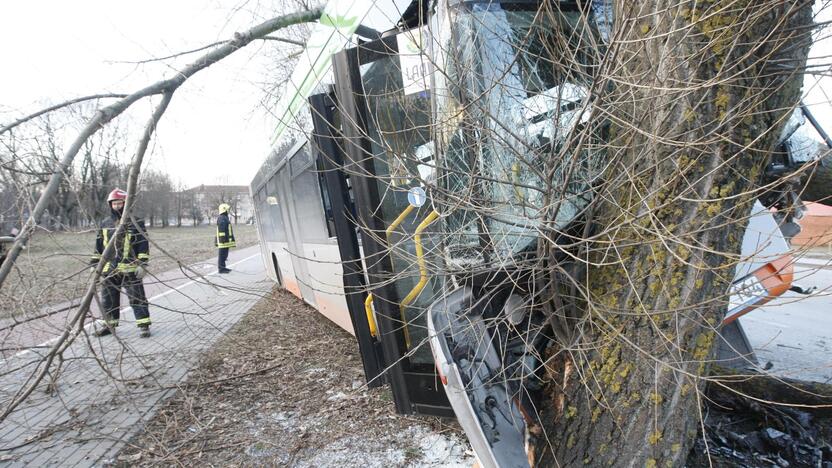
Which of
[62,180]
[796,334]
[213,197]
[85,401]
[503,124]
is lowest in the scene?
[796,334]

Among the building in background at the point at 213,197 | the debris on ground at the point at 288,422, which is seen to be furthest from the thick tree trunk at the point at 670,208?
the building in background at the point at 213,197

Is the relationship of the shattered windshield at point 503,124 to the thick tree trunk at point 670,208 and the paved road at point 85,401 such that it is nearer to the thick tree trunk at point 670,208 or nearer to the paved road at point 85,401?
the thick tree trunk at point 670,208

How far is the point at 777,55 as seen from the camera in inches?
77.1

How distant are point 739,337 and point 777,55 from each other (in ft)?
9.15

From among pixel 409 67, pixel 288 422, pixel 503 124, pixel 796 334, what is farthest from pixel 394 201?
pixel 796 334

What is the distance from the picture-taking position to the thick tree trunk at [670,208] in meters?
1.85

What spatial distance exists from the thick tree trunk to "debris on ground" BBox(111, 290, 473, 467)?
134 centimetres

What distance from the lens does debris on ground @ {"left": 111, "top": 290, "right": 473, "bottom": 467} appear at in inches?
130

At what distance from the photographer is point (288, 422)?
3889 millimetres

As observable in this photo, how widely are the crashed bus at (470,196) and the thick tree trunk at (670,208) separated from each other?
0.18 metres

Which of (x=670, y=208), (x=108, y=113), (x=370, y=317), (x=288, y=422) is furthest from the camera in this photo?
(x=108, y=113)

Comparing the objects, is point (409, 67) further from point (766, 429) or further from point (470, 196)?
point (766, 429)

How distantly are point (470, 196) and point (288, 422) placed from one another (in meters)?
2.89

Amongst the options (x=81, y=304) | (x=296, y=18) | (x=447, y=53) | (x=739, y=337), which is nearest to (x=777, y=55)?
(x=447, y=53)
